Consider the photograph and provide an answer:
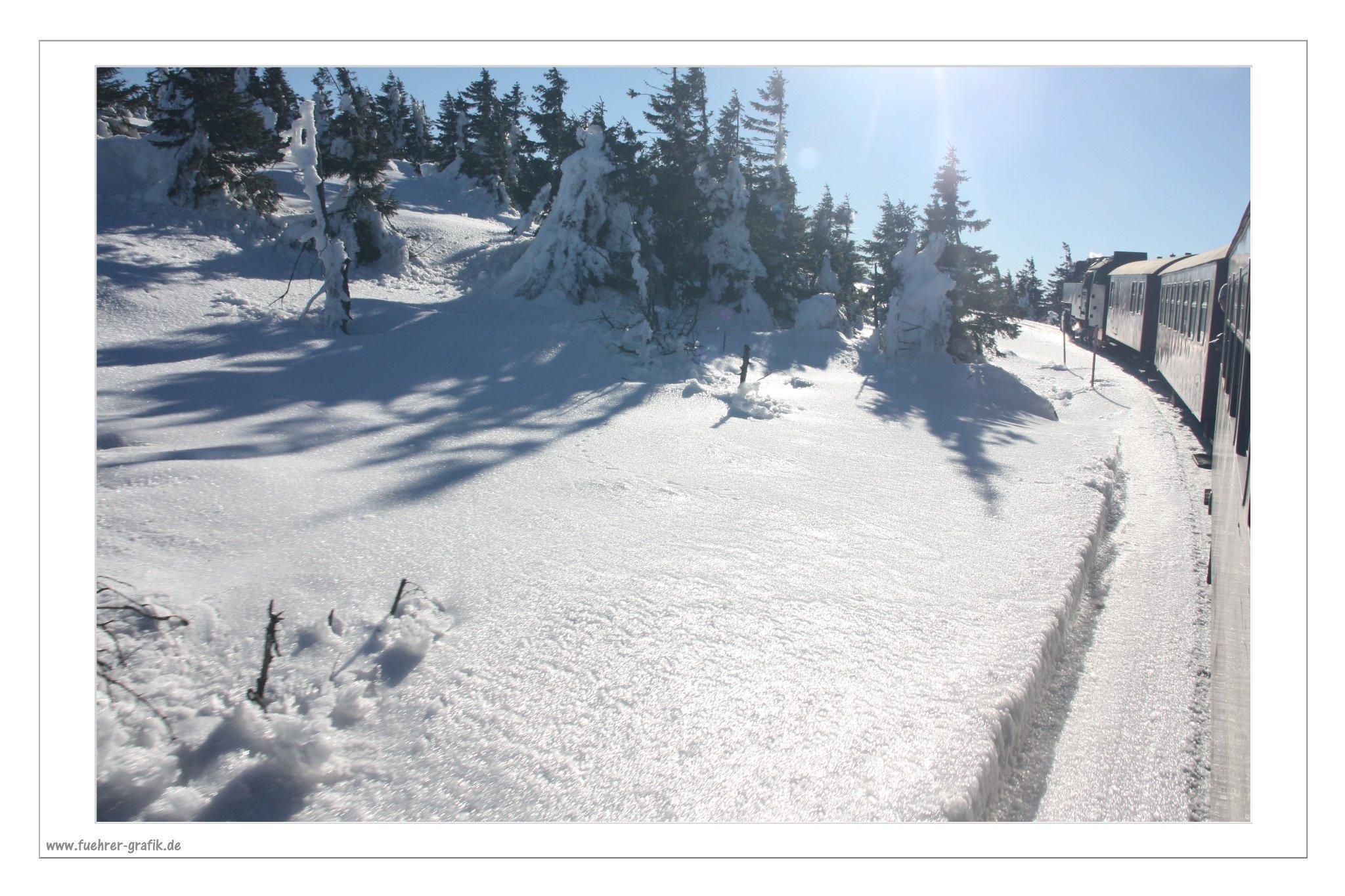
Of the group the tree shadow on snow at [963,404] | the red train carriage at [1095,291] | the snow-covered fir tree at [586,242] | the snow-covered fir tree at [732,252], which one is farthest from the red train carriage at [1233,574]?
the red train carriage at [1095,291]

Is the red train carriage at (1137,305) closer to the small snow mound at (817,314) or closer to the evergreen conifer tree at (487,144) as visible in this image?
the small snow mound at (817,314)

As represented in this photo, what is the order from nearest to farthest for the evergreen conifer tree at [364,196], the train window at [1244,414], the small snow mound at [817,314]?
the train window at [1244,414] → the evergreen conifer tree at [364,196] → the small snow mound at [817,314]

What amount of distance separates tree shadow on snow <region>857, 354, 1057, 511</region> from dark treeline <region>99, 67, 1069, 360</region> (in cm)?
229

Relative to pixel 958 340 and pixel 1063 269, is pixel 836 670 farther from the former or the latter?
pixel 1063 269

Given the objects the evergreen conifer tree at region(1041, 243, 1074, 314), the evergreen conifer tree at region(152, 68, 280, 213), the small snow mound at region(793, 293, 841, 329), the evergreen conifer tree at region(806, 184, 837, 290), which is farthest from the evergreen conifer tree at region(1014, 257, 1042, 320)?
the evergreen conifer tree at region(152, 68, 280, 213)

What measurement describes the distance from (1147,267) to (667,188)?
1394cm

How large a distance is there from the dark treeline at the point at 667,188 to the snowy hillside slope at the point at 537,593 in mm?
6021

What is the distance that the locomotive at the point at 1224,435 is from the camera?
3.19 meters

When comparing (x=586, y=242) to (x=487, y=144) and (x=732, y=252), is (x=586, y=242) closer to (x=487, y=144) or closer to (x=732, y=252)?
(x=732, y=252)

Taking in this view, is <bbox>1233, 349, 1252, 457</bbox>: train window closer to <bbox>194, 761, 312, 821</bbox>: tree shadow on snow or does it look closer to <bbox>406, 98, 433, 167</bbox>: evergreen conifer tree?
<bbox>194, 761, 312, 821</bbox>: tree shadow on snow

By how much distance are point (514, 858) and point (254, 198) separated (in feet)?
55.7

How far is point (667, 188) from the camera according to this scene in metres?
19.6

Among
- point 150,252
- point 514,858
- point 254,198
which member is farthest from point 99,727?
point 254,198

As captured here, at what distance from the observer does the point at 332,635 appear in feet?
10.5
